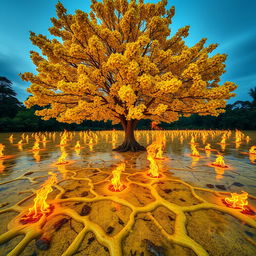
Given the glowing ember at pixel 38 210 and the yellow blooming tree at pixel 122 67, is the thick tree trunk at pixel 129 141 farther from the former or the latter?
the glowing ember at pixel 38 210

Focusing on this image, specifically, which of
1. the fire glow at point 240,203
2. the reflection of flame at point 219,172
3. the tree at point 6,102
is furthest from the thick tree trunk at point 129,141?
the tree at point 6,102

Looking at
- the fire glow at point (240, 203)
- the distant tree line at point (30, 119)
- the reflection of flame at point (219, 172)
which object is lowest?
the reflection of flame at point (219, 172)

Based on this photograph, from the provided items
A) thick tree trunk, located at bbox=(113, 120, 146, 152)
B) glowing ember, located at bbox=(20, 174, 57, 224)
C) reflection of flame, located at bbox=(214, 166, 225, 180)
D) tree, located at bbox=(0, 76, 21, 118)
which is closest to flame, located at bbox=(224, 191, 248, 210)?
reflection of flame, located at bbox=(214, 166, 225, 180)

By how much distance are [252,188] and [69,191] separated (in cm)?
528

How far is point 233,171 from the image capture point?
15.3 ft

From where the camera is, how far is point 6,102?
39906 mm

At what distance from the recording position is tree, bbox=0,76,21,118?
122 ft

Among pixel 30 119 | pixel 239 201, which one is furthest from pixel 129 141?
pixel 30 119

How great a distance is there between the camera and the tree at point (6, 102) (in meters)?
37.1

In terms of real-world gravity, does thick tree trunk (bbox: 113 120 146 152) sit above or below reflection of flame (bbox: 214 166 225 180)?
above

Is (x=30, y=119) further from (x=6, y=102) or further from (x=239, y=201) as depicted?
(x=239, y=201)

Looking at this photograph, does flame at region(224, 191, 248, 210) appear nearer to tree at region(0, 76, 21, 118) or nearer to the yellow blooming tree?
the yellow blooming tree

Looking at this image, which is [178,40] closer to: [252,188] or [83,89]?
[83,89]

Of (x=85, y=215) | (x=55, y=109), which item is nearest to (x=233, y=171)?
(x=85, y=215)
